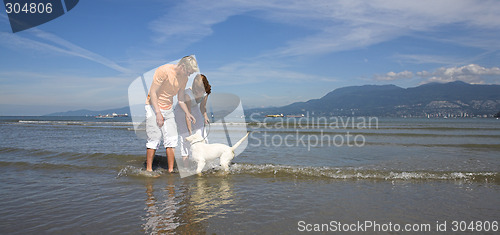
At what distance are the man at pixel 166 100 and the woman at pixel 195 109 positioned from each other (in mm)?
246

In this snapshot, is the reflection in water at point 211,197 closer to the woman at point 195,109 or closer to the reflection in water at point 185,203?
the reflection in water at point 185,203

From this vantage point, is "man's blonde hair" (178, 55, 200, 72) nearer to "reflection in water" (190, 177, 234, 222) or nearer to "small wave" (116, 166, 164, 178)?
"reflection in water" (190, 177, 234, 222)

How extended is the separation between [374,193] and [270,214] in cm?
216

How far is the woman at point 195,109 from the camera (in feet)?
20.5

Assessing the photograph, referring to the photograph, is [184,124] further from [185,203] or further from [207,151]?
[185,203]

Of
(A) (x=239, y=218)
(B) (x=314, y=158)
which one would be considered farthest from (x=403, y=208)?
(B) (x=314, y=158)

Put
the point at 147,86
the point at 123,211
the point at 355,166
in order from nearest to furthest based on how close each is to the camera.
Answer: the point at 123,211 → the point at 147,86 → the point at 355,166

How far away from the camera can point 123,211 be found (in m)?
3.85

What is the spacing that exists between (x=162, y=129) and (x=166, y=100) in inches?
27.8

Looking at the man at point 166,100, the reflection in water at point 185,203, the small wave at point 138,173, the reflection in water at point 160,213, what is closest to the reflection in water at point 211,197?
the reflection in water at point 185,203

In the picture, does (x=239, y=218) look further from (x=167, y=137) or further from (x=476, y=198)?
(x=476, y=198)

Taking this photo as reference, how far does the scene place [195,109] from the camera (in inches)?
259

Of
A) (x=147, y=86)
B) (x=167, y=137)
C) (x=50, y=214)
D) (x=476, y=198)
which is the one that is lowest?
(x=476, y=198)

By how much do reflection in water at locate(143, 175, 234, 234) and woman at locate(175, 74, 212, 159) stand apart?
116 centimetres
